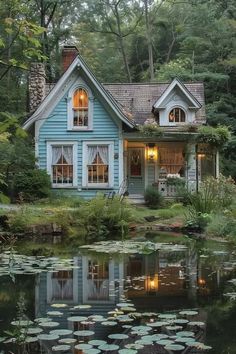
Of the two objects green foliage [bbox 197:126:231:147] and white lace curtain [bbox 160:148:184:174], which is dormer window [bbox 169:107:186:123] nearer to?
white lace curtain [bbox 160:148:184:174]

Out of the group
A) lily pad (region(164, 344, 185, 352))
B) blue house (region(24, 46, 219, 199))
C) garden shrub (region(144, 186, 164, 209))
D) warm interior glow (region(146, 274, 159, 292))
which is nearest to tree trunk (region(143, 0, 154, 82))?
blue house (region(24, 46, 219, 199))

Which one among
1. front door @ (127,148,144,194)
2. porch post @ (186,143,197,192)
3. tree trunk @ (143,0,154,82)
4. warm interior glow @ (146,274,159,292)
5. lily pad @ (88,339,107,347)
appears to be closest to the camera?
lily pad @ (88,339,107,347)

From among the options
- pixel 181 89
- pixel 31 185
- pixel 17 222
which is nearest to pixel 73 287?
pixel 17 222

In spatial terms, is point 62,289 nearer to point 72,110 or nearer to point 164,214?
point 164,214

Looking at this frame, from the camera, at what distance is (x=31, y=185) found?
2250 centimetres

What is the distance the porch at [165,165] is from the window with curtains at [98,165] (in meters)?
1.20

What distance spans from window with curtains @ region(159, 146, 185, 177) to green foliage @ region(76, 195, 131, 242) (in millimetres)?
7774

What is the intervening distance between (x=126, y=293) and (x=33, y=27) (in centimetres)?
528

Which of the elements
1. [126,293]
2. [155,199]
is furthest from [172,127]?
[126,293]

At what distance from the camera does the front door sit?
25250 mm

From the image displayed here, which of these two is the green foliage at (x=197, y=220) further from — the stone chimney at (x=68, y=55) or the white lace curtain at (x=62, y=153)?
the stone chimney at (x=68, y=55)

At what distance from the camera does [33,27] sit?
14.0 feet

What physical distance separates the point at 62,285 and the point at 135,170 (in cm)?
1643

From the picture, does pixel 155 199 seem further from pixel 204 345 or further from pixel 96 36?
pixel 96 36
